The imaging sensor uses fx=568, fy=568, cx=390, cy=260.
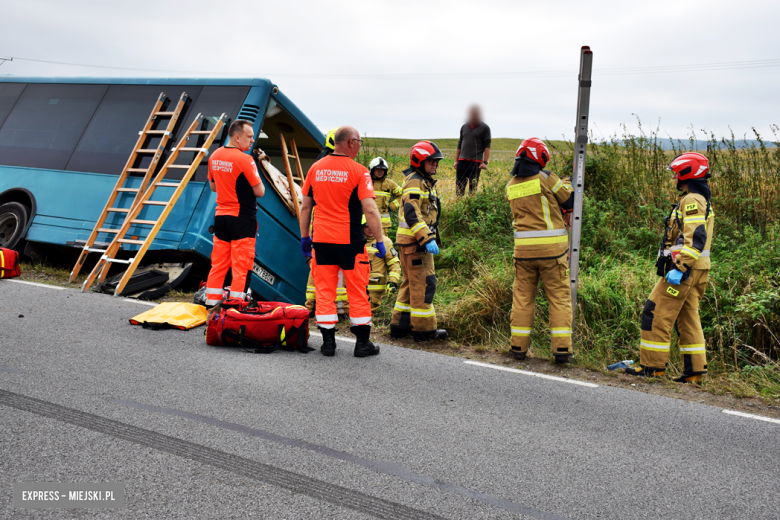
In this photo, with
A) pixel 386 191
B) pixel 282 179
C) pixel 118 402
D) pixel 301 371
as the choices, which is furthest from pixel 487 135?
pixel 118 402

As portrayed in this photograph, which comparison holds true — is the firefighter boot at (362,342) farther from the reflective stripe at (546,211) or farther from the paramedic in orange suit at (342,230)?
the reflective stripe at (546,211)

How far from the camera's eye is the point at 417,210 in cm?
571

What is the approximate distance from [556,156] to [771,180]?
327 cm

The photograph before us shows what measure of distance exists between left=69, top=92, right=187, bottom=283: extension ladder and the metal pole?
5470 millimetres

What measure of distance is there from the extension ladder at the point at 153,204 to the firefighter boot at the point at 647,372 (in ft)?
18.2

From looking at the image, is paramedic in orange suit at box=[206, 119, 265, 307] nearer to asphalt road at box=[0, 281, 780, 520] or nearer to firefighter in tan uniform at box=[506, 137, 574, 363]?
asphalt road at box=[0, 281, 780, 520]

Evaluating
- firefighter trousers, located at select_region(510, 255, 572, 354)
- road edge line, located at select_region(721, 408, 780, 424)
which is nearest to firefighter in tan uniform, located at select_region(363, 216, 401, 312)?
firefighter trousers, located at select_region(510, 255, 572, 354)

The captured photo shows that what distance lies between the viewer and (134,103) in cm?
852

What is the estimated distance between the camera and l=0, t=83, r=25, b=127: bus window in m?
9.40

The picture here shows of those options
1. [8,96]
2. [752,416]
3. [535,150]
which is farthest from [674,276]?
[8,96]

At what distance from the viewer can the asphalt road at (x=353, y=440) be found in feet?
8.51

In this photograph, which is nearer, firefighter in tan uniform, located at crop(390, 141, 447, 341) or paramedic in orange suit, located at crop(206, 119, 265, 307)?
firefighter in tan uniform, located at crop(390, 141, 447, 341)

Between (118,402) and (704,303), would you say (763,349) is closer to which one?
(704,303)

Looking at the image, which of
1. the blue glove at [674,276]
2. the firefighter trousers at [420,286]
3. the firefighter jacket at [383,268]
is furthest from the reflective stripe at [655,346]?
the firefighter jacket at [383,268]
